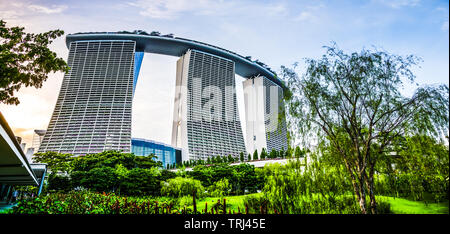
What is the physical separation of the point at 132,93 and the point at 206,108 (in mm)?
21293

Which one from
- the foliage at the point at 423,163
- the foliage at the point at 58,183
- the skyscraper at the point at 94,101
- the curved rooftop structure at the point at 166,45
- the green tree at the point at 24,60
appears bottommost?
the foliage at the point at 58,183

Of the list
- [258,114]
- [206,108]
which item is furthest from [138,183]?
[258,114]

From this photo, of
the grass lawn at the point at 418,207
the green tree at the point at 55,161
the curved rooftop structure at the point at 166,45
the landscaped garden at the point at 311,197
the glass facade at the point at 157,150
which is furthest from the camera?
the curved rooftop structure at the point at 166,45

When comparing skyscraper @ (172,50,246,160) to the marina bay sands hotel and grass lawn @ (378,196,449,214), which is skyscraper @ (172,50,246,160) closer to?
the marina bay sands hotel

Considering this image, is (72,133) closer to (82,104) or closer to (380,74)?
(82,104)

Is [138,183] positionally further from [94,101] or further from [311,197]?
[94,101]

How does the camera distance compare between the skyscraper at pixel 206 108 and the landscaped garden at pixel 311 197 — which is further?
the skyscraper at pixel 206 108

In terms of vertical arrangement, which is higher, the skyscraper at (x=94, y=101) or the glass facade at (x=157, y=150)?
the skyscraper at (x=94, y=101)

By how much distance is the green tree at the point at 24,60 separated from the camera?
5.80 m

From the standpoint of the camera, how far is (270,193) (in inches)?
340

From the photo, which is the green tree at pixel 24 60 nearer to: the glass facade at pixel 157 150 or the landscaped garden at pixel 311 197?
the landscaped garden at pixel 311 197

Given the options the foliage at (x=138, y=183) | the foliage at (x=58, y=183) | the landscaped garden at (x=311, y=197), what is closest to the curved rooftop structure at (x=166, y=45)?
the foliage at (x=58, y=183)

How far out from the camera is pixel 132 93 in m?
57.9

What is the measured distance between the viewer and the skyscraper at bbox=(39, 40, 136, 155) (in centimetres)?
4884
